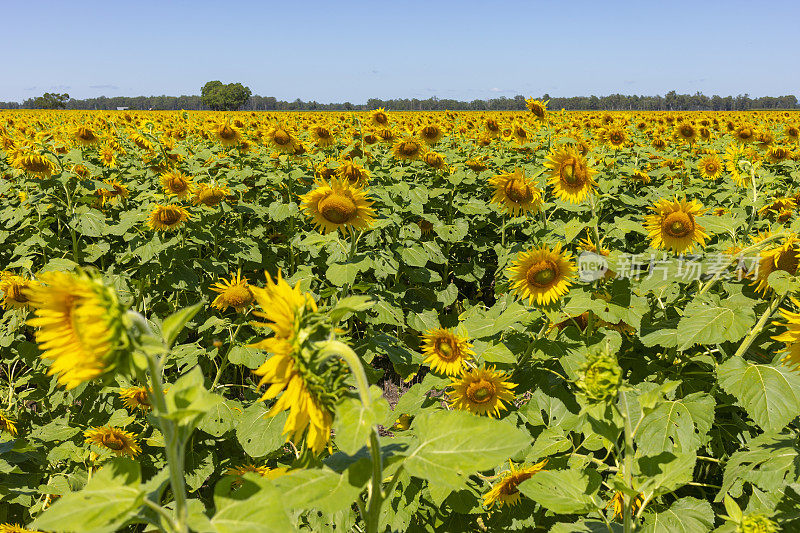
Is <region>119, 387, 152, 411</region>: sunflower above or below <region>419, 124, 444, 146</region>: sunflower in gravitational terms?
below

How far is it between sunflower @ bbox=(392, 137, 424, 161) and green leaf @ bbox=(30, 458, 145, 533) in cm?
577

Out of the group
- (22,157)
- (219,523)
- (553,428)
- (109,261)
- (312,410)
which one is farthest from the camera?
(109,261)

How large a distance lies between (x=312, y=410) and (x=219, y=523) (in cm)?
24

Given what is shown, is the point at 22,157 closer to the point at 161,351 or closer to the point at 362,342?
the point at 362,342

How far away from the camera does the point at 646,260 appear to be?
9.77ft

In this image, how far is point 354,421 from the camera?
0.89 m

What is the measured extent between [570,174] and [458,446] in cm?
312

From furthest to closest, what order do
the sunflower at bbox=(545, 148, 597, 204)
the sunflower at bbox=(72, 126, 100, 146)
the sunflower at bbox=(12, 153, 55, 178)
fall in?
the sunflower at bbox=(72, 126, 100, 146) → the sunflower at bbox=(12, 153, 55, 178) → the sunflower at bbox=(545, 148, 597, 204)

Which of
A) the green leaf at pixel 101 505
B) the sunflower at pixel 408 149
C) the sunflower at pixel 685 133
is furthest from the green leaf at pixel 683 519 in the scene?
the sunflower at pixel 685 133

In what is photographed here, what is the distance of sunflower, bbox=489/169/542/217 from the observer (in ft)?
13.7

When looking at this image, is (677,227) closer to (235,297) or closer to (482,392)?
(482,392)

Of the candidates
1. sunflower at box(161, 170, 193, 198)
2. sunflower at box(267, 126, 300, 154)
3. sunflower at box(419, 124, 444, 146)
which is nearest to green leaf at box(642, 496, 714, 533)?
sunflower at box(161, 170, 193, 198)

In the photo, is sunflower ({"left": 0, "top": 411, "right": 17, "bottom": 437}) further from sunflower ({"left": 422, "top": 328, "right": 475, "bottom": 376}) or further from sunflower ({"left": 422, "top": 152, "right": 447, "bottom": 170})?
sunflower ({"left": 422, "top": 152, "right": 447, "bottom": 170})

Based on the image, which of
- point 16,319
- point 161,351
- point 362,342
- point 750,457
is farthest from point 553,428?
point 16,319
